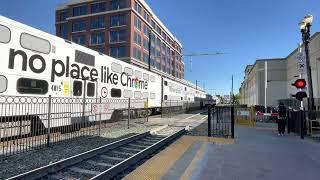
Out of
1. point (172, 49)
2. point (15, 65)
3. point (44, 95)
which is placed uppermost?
point (172, 49)

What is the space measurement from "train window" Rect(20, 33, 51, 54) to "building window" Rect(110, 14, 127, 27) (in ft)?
154

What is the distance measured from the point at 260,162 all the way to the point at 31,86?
8372 mm

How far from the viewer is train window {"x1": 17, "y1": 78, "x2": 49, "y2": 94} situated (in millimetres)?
9406

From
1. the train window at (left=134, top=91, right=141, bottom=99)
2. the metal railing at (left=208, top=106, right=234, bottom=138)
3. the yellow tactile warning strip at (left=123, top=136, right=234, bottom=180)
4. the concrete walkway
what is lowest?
the yellow tactile warning strip at (left=123, top=136, right=234, bottom=180)

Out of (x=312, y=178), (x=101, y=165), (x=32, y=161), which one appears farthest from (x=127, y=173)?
(x=312, y=178)

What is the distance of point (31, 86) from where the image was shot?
32.2 ft

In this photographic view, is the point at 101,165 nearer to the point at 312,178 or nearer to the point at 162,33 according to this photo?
the point at 312,178

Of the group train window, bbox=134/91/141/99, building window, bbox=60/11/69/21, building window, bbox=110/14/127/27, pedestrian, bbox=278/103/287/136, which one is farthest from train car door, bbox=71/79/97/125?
building window, bbox=60/11/69/21

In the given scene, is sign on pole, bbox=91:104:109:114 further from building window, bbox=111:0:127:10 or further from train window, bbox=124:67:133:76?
building window, bbox=111:0:127:10

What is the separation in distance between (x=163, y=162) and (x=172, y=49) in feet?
279

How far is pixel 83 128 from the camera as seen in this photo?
12.7 meters

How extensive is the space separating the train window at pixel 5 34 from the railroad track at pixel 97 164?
4875 mm

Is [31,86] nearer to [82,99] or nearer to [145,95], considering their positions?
[82,99]

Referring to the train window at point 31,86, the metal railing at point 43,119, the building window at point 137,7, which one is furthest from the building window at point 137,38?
the train window at point 31,86
